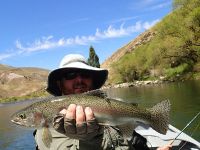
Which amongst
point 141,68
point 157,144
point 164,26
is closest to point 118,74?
point 141,68

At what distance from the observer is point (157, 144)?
10.2 metres

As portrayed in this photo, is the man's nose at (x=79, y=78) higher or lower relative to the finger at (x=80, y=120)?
higher

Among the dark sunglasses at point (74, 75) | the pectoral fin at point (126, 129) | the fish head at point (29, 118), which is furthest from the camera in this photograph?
the dark sunglasses at point (74, 75)

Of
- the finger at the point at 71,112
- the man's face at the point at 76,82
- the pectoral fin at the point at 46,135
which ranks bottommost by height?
the pectoral fin at the point at 46,135

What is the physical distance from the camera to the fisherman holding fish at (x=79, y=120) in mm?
4648

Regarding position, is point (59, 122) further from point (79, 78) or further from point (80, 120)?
point (79, 78)

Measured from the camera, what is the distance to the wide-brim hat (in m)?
5.91

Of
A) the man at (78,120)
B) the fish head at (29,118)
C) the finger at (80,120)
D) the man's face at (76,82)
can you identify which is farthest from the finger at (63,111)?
the man's face at (76,82)

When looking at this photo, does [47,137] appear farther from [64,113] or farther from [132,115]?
[132,115]

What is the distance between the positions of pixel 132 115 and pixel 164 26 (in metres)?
58.9

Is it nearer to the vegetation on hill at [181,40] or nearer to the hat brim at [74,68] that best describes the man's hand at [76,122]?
the hat brim at [74,68]

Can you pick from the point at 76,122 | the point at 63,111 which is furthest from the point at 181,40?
the point at 76,122

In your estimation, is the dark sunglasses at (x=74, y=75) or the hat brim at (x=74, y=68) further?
the dark sunglasses at (x=74, y=75)

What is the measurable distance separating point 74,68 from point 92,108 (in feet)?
4.07
